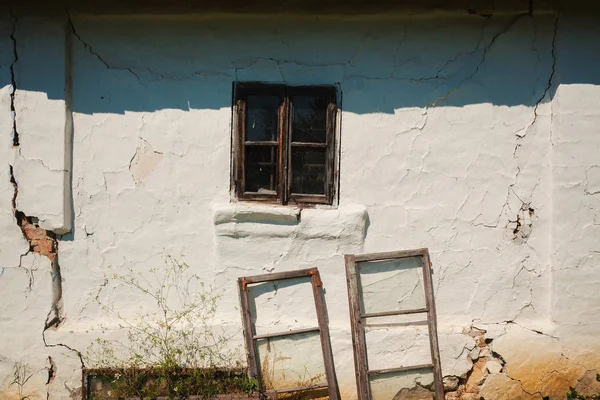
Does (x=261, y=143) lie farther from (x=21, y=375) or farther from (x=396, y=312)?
(x=21, y=375)

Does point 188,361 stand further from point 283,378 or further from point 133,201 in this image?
point 133,201

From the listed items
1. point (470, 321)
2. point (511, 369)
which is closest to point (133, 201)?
point (470, 321)

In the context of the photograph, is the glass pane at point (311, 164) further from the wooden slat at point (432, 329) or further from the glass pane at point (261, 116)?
the wooden slat at point (432, 329)

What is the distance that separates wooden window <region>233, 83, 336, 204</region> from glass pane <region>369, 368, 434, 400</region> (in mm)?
1319

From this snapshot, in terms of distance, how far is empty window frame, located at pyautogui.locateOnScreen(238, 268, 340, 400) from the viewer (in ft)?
11.4

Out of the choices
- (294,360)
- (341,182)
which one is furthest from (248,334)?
(341,182)

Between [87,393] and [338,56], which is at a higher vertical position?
[338,56]

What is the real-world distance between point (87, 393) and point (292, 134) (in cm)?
232

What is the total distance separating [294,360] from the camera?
140 inches

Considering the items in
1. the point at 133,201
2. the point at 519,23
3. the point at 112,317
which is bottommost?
the point at 112,317

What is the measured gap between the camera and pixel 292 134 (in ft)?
12.0

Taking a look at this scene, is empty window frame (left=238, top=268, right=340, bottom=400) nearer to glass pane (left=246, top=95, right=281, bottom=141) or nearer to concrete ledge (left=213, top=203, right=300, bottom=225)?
concrete ledge (left=213, top=203, right=300, bottom=225)

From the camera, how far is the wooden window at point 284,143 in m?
3.62

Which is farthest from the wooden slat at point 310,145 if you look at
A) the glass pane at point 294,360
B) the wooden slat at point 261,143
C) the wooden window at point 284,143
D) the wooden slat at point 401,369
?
the wooden slat at point 401,369
